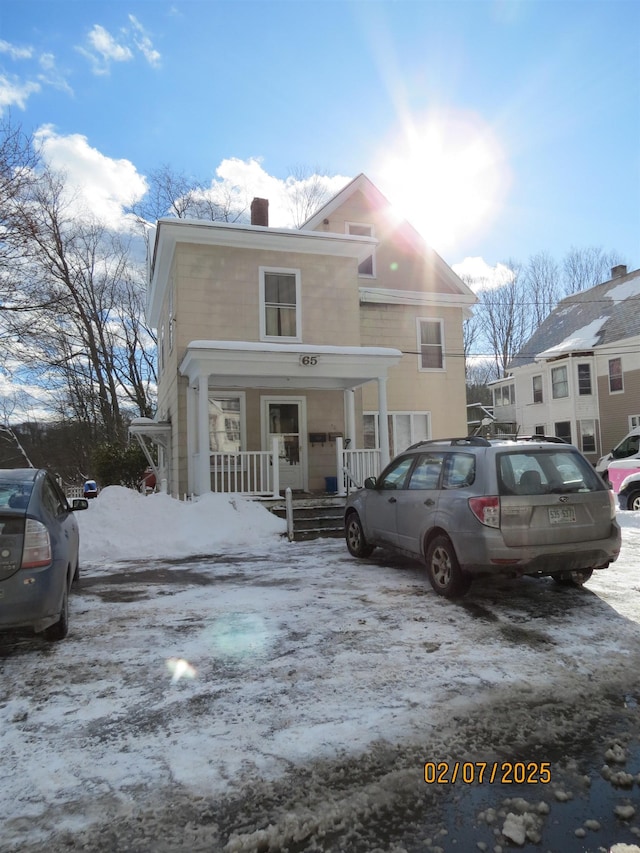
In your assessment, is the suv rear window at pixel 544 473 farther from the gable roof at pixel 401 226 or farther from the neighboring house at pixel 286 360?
the gable roof at pixel 401 226

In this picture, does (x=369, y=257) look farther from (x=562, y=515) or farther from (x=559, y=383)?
(x=559, y=383)

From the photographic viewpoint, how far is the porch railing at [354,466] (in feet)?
40.1

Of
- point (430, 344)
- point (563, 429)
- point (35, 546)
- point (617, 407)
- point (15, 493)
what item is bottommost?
point (35, 546)

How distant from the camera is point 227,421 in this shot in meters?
13.3

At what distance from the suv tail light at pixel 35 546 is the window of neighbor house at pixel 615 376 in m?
28.7

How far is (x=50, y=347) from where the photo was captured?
23016 millimetres

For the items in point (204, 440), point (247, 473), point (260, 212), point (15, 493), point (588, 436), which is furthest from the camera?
point (588, 436)

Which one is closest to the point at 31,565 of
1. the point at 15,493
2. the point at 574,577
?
Result: the point at 15,493

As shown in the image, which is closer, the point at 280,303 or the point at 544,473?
the point at 544,473

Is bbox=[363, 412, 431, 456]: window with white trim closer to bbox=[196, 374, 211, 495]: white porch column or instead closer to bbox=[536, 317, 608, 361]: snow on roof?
bbox=[196, 374, 211, 495]: white porch column

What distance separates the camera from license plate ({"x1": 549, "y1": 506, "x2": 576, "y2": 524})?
5272 millimetres

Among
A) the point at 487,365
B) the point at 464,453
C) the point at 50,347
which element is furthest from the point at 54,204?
the point at 487,365

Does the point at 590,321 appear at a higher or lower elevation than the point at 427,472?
higher
